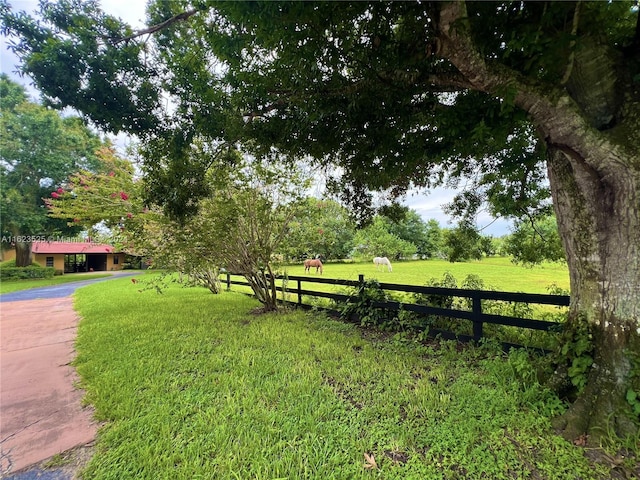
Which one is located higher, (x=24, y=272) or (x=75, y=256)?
(x=75, y=256)

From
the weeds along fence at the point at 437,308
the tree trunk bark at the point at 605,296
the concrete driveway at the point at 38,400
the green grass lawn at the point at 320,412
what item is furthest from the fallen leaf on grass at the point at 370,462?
the weeds along fence at the point at 437,308

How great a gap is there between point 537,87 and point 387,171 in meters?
2.09

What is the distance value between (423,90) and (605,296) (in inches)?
108

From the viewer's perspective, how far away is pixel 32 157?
659 inches

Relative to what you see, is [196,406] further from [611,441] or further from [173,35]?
[173,35]

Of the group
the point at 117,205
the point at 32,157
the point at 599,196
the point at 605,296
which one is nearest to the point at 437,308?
the point at 605,296

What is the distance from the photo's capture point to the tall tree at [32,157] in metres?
16.4

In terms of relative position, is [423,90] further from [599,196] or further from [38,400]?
[38,400]

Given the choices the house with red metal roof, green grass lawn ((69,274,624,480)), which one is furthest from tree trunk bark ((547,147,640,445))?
the house with red metal roof

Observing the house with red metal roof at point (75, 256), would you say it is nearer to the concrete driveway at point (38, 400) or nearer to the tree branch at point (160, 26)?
the concrete driveway at point (38, 400)

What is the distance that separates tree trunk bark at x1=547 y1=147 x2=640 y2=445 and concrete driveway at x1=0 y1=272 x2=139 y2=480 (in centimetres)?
428

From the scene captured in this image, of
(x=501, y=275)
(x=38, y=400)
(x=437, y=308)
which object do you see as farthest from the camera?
(x=501, y=275)

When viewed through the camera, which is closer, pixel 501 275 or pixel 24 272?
pixel 501 275

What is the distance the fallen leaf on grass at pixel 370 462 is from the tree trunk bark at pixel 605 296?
1579 millimetres
